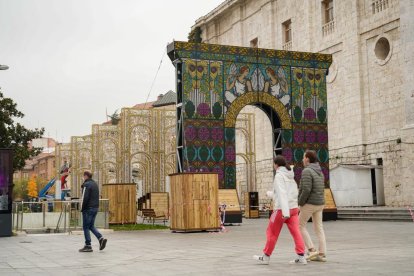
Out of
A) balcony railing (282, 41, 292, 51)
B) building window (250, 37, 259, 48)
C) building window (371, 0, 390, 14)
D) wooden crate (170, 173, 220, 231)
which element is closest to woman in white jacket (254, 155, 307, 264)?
wooden crate (170, 173, 220, 231)

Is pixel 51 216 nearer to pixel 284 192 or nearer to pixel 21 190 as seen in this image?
pixel 284 192

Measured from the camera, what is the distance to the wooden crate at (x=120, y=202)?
24.4 m

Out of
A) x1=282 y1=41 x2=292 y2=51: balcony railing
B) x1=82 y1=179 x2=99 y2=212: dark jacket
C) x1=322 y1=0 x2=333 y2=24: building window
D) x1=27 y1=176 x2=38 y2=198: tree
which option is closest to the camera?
x1=82 y1=179 x2=99 y2=212: dark jacket

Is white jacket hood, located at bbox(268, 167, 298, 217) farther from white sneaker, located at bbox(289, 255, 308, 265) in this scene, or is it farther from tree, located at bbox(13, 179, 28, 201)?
tree, located at bbox(13, 179, 28, 201)

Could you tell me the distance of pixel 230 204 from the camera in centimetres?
2227

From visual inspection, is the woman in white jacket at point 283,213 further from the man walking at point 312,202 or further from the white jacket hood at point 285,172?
the man walking at point 312,202

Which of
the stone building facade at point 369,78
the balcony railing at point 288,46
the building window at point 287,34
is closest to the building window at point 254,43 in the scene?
the building window at point 287,34

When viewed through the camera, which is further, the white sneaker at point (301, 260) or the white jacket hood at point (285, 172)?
the white jacket hood at point (285, 172)

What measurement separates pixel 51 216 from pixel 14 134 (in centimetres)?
1767

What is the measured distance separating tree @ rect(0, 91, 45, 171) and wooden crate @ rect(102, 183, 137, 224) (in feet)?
42.2

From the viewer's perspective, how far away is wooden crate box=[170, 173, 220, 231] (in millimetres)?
18375

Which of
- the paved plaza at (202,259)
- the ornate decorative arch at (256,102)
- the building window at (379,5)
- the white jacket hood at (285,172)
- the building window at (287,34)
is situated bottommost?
the paved plaza at (202,259)

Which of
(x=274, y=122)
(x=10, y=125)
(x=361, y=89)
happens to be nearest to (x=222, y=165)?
(x=274, y=122)

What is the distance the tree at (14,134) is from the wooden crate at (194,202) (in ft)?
63.4
